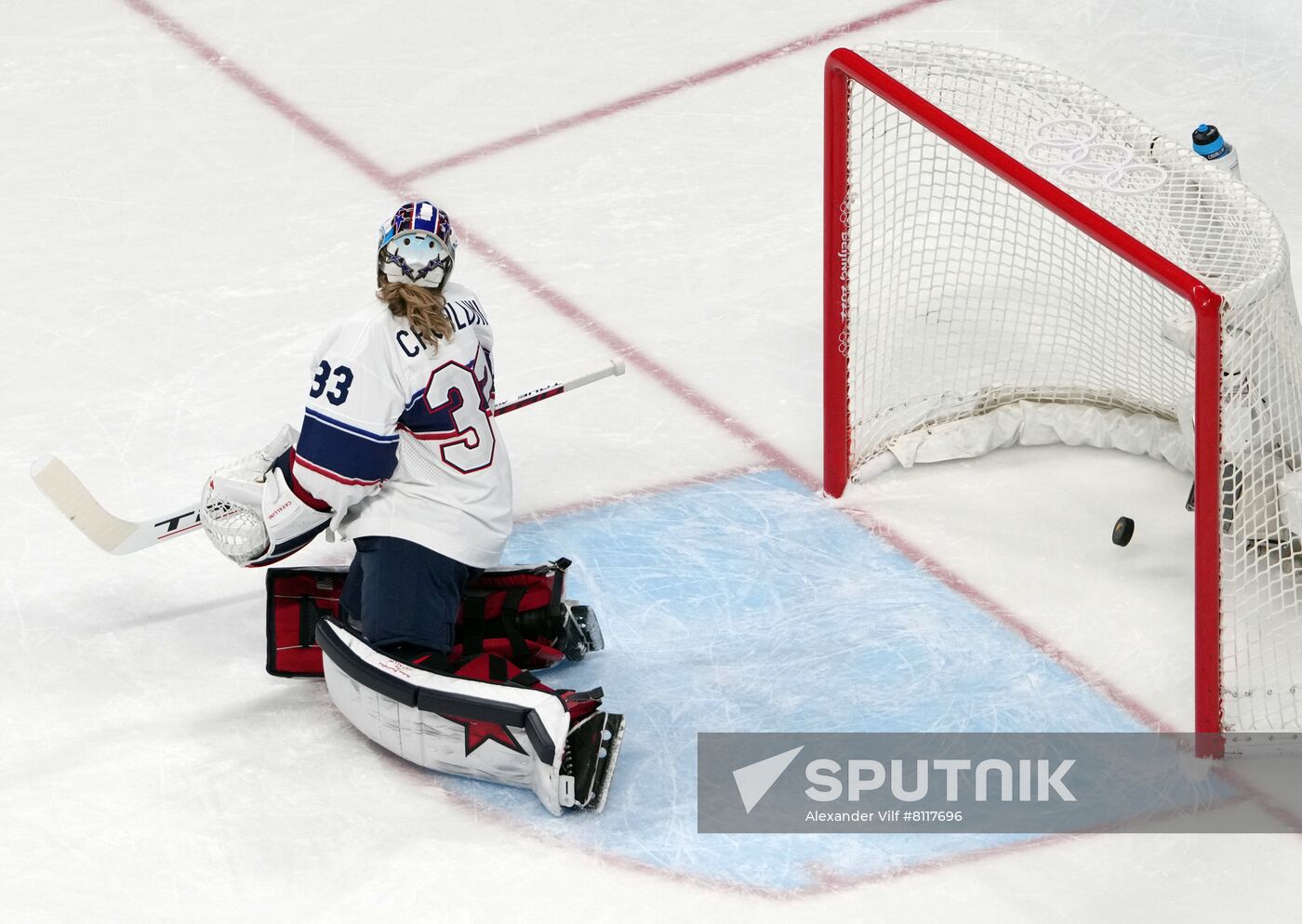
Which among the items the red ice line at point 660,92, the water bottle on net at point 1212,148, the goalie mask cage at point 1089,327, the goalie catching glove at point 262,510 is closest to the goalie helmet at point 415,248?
the goalie catching glove at point 262,510

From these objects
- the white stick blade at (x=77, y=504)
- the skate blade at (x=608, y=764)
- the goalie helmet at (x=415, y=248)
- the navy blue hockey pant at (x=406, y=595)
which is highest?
Answer: the goalie helmet at (x=415, y=248)

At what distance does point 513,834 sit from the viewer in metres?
3.29

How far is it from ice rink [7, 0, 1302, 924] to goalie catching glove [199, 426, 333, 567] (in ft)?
Result: 0.96

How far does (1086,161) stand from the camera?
147 inches

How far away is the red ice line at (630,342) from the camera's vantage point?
360 centimetres

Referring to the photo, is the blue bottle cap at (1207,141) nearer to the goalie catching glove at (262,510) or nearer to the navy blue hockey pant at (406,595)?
the navy blue hockey pant at (406,595)

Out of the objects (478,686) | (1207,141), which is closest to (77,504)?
(478,686)

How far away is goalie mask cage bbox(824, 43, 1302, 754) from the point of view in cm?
340

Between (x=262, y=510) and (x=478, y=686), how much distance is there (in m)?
0.50

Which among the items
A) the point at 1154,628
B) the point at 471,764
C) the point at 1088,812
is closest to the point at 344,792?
the point at 471,764

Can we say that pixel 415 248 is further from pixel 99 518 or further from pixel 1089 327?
pixel 1089 327

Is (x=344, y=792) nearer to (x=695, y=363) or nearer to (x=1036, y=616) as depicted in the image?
(x=1036, y=616)

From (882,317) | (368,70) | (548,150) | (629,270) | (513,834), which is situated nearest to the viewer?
(513,834)

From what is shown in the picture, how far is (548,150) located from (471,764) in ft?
8.68
